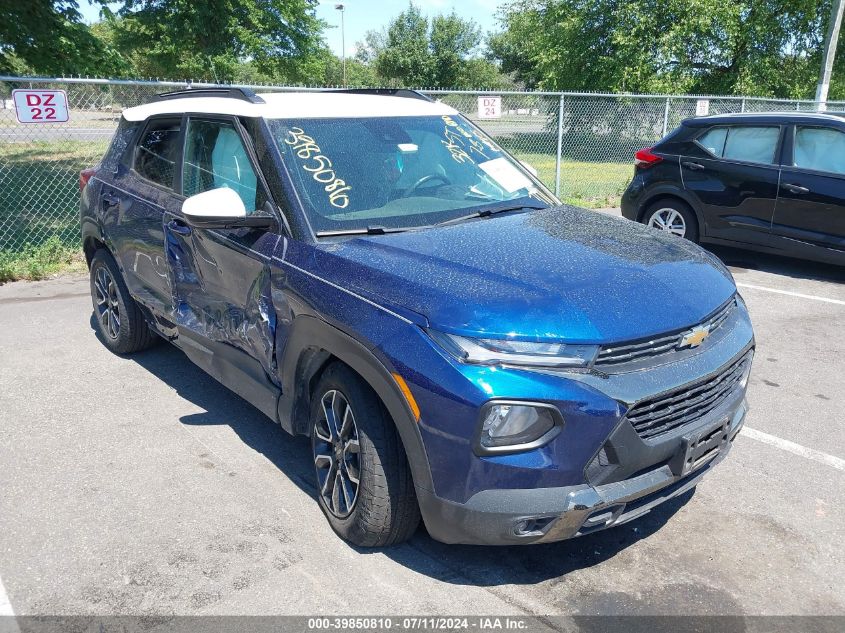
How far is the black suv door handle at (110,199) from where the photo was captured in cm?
496

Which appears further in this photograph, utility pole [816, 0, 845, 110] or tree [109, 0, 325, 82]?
tree [109, 0, 325, 82]

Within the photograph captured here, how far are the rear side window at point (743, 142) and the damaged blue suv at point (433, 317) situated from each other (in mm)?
4721

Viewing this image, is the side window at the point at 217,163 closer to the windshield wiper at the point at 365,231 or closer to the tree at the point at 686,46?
the windshield wiper at the point at 365,231

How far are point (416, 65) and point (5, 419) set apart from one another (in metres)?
42.9

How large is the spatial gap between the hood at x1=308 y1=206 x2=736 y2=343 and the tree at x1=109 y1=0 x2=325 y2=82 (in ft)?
70.1

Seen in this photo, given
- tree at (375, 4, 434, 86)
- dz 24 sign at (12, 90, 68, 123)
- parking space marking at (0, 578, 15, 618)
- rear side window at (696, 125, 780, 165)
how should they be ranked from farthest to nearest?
tree at (375, 4, 434, 86) → rear side window at (696, 125, 780, 165) → dz 24 sign at (12, 90, 68, 123) → parking space marking at (0, 578, 15, 618)

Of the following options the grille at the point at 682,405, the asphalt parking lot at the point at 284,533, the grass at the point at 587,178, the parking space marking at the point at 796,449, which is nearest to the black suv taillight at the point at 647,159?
the grass at the point at 587,178

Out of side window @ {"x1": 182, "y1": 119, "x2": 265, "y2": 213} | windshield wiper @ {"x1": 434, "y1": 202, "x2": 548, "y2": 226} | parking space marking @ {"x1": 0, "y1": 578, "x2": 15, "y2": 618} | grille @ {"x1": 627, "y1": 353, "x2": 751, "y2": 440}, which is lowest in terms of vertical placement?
parking space marking @ {"x1": 0, "y1": 578, "x2": 15, "y2": 618}

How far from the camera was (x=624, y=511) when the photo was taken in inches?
108

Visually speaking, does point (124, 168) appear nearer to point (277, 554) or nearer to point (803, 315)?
point (277, 554)

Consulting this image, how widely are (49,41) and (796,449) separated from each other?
39.8 feet

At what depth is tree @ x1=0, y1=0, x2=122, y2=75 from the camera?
11.2 m

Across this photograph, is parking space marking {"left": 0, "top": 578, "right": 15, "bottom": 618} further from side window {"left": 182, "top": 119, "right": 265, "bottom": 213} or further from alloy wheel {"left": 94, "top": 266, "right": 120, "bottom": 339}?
alloy wheel {"left": 94, "top": 266, "right": 120, "bottom": 339}

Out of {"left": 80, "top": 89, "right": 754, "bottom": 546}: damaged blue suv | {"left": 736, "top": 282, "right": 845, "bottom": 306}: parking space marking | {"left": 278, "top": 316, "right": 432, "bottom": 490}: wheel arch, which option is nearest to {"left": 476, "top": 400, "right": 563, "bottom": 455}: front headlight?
{"left": 80, "top": 89, "right": 754, "bottom": 546}: damaged blue suv
